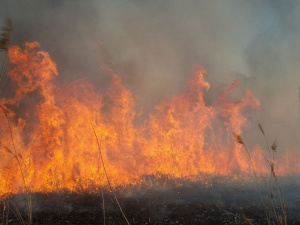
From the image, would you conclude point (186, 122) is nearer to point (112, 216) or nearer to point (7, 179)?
point (112, 216)

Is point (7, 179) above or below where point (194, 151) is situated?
below

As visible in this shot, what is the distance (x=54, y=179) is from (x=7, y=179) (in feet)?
9.29

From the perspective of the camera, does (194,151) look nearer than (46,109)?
No

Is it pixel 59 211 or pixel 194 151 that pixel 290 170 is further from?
pixel 59 211

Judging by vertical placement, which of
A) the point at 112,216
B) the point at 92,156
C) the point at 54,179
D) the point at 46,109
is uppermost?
the point at 46,109

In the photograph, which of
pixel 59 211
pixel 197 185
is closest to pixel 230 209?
pixel 197 185

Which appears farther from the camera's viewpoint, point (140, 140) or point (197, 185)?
point (140, 140)

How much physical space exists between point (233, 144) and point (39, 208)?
22264mm

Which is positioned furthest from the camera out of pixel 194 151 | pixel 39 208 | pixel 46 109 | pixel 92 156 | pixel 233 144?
pixel 233 144

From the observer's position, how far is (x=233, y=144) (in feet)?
97.9

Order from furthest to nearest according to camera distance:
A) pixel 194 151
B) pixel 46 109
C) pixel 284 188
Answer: pixel 194 151 → pixel 284 188 → pixel 46 109

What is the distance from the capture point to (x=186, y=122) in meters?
25.9

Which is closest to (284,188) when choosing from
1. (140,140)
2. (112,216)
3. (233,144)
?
(233,144)

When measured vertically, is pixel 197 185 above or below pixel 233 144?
below
